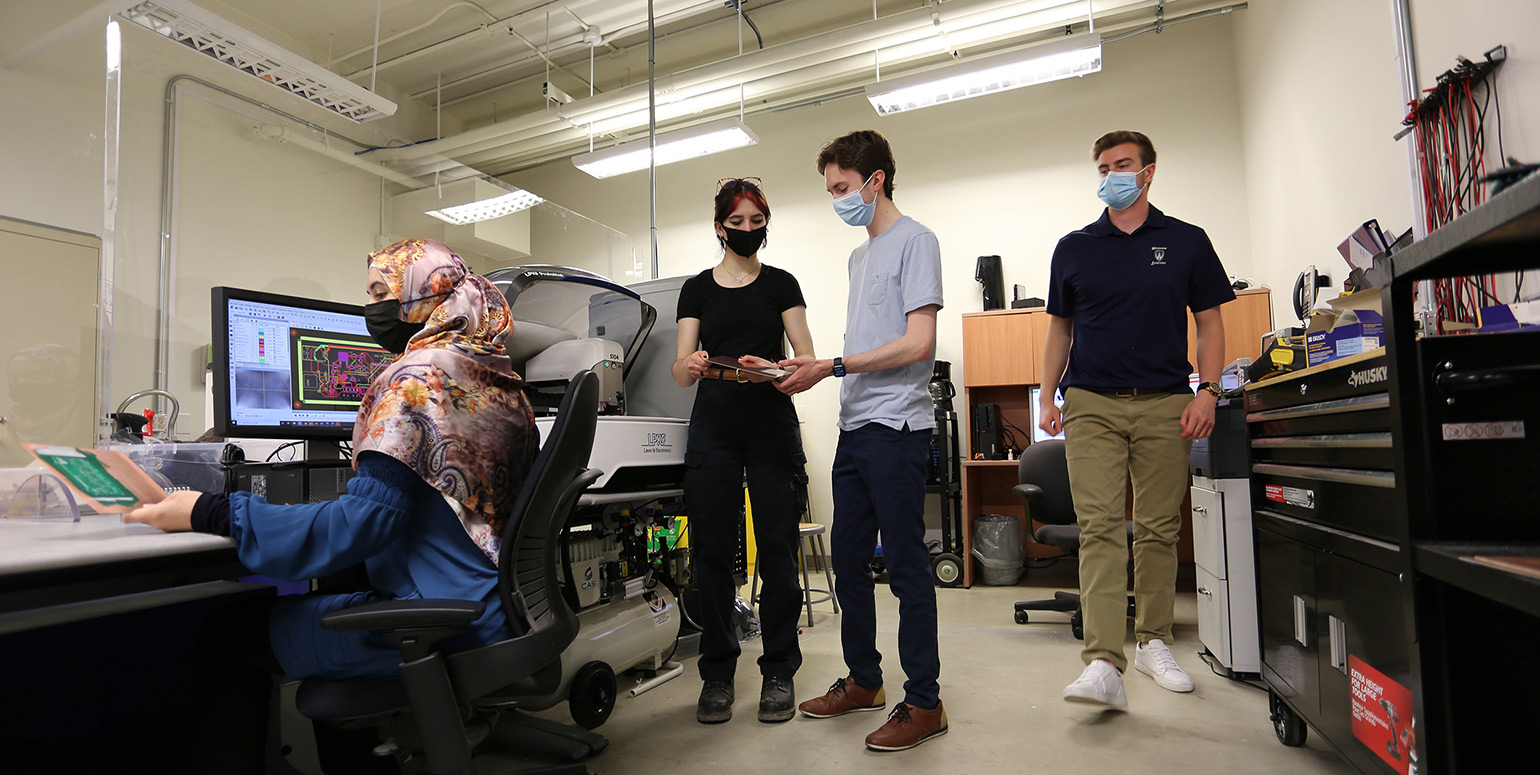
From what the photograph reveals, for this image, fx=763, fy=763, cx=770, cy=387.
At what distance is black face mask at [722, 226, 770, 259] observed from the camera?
7.07 ft

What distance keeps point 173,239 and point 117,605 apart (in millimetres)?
4073

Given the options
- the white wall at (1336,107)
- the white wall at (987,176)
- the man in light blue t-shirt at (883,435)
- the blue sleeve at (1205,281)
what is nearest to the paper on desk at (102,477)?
the man in light blue t-shirt at (883,435)

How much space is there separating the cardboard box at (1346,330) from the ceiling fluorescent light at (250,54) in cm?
443

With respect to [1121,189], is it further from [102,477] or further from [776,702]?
[102,477]

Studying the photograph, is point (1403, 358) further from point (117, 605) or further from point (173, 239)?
point (173, 239)

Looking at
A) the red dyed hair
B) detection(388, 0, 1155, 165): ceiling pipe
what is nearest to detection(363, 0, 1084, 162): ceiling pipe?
detection(388, 0, 1155, 165): ceiling pipe

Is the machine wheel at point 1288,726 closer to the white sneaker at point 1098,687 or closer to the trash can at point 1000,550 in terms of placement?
the white sneaker at point 1098,687

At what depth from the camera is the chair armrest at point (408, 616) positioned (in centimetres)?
106

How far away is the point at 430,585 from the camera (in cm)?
124

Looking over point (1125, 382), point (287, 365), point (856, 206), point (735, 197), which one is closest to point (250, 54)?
point (287, 365)

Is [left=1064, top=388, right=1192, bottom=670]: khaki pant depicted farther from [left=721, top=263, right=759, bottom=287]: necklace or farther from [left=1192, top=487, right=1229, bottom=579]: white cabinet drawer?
[left=721, top=263, right=759, bottom=287]: necklace

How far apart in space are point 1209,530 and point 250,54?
4.75 meters

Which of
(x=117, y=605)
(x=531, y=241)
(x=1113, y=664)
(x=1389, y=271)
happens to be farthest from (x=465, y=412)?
(x=531, y=241)

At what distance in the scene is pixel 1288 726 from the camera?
5.98 ft
